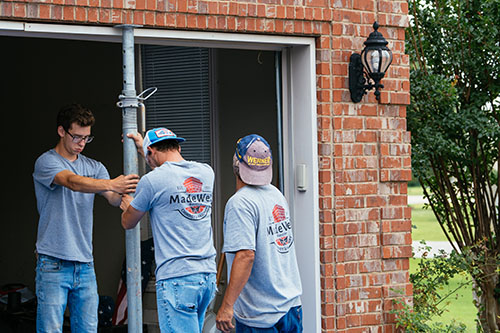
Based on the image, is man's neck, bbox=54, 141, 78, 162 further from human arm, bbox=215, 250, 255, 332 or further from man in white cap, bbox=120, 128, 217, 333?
human arm, bbox=215, 250, 255, 332

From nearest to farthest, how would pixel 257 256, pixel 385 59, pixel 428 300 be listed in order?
1. pixel 257 256
2. pixel 385 59
3. pixel 428 300

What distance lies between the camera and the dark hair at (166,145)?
160 inches

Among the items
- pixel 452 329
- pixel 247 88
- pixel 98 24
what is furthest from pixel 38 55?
pixel 452 329

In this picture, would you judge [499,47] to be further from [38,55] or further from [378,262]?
[38,55]

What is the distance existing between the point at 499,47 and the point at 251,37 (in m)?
3.12

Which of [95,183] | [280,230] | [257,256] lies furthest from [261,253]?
[95,183]

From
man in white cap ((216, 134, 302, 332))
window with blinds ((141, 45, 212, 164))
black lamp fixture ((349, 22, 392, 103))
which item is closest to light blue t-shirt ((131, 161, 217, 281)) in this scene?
man in white cap ((216, 134, 302, 332))

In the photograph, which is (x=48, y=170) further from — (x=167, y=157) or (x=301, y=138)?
(x=301, y=138)

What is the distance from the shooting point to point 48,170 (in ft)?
14.7

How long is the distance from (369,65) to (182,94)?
2245 millimetres

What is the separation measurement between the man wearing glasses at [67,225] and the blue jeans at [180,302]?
2.36ft

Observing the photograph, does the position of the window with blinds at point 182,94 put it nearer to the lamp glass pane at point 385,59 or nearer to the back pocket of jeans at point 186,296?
the lamp glass pane at point 385,59

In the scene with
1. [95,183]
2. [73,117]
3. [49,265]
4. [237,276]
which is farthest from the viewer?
[73,117]

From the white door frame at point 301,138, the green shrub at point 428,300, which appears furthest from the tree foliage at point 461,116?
the white door frame at point 301,138
